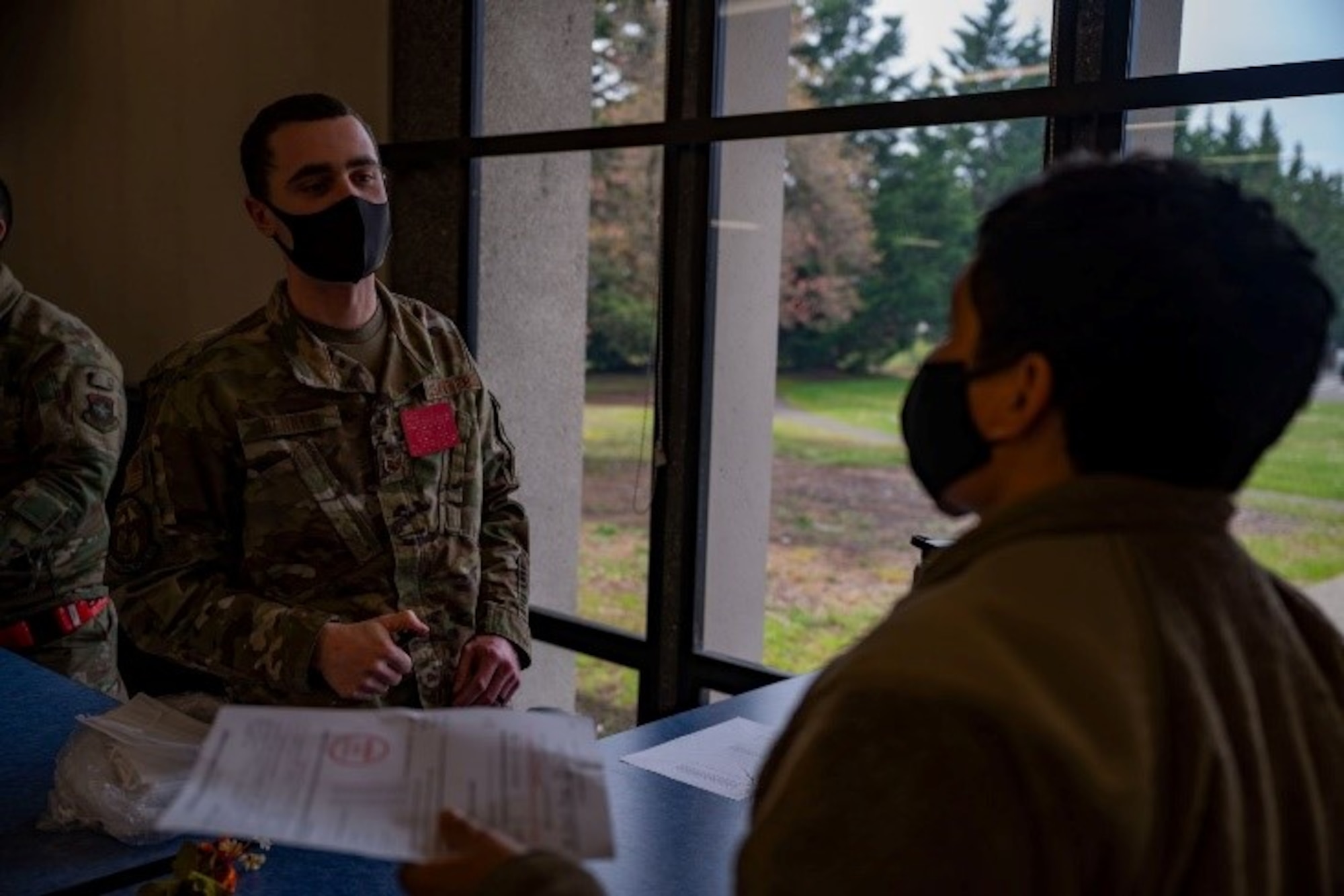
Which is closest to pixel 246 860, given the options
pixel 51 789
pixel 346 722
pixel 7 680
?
pixel 51 789

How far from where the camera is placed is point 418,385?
6.35ft

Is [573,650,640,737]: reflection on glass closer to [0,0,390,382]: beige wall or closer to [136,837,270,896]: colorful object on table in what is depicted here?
[0,0,390,382]: beige wall

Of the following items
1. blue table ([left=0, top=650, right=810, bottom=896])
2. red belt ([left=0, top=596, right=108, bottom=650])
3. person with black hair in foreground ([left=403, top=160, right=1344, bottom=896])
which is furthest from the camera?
red belt ([left=0, top=596, right=108, bottom=650])

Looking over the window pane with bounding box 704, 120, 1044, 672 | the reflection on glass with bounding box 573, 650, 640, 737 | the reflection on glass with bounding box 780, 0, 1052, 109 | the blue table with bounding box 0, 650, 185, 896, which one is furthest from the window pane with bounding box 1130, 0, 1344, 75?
the blue table with bounding box 0, 650, 185, 896

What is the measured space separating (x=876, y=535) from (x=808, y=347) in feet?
1.41

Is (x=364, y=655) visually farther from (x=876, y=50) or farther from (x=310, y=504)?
(x=876, y=50)

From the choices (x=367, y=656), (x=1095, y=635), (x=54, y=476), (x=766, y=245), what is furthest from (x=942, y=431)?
(x=54, y=476)

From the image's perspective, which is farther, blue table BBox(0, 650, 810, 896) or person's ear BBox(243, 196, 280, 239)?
person's ear BBox(243, 196, 280, 239)

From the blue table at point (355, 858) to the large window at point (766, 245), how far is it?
3.22 feet

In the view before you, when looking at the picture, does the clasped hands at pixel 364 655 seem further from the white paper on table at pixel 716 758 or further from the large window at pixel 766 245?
the large window at pixel 766 245

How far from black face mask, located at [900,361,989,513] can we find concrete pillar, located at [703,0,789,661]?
6.28ft

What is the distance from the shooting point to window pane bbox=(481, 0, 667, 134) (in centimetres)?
300

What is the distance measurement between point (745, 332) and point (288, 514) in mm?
1300

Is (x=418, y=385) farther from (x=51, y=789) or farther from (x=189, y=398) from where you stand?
(x=51, y=789)
